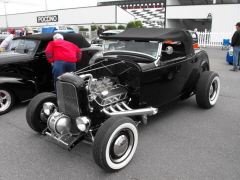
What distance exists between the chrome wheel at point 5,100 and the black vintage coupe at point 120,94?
5.34ft

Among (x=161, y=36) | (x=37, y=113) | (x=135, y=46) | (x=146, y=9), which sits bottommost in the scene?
(x=37, y=113)

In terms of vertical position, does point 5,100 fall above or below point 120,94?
below

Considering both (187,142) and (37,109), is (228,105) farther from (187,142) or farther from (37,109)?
(37,109)

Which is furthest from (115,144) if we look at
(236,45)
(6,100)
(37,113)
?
(236,45)

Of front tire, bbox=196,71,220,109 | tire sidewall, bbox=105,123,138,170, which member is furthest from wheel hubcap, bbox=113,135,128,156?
front tire, bbox=196,71,220,109

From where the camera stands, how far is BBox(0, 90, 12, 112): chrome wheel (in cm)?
476

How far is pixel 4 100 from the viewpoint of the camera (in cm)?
486

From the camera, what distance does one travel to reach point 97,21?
39438 mm

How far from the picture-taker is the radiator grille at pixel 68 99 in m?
3.01

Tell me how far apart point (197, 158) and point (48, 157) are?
6.96ft

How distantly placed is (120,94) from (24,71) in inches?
111

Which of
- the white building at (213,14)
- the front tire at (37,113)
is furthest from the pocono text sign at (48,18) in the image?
the front tire at (37,113)

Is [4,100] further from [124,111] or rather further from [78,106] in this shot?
[124,111]

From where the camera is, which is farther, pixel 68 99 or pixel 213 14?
pixel 213 14
